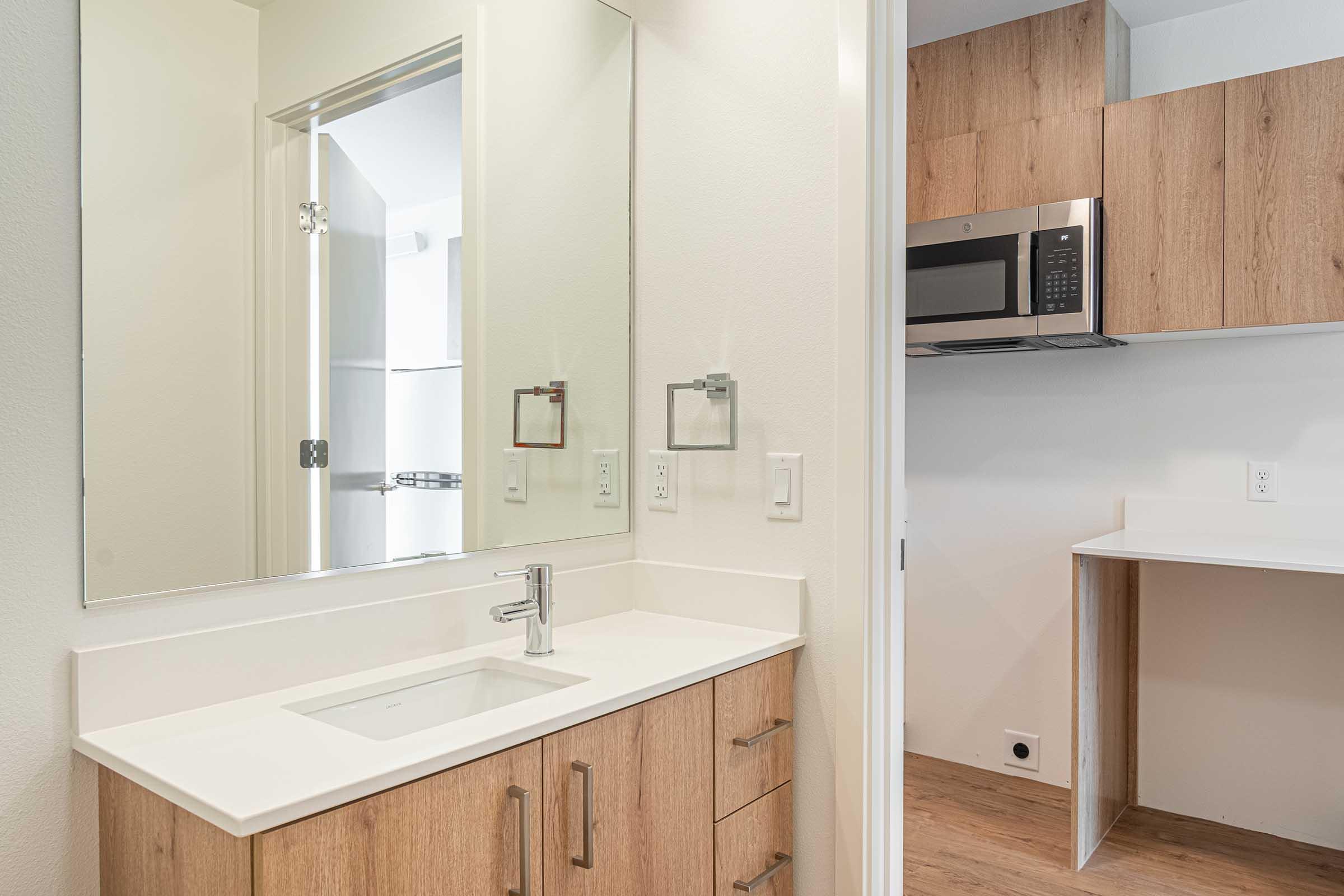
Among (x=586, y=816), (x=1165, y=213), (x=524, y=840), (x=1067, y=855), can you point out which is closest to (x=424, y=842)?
(x=524, y=840)

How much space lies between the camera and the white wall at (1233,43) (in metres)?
2.48

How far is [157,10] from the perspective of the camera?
3.82ft

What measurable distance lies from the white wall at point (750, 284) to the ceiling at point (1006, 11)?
4.08ft

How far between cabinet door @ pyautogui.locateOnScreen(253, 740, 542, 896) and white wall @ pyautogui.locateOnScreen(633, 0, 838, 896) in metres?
0.70

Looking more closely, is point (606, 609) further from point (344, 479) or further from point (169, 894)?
point (169, 894)

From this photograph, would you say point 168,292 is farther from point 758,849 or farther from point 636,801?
point 758,849

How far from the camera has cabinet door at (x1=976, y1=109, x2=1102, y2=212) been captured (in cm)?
251

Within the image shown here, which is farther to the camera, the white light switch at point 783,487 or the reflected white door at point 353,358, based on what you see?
the white light switch at point 783,487

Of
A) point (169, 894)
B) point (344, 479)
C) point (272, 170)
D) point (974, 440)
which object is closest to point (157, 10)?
point (272, 170)

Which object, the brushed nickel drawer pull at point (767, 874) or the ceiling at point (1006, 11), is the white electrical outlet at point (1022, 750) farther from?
the ceiling at point (1006, 11)

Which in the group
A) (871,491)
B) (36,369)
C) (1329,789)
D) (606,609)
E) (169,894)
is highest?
(36,369)

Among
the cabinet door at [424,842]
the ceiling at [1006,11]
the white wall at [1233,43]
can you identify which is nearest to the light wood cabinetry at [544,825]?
the cabinet door at [424,842]

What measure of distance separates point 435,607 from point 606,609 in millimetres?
421

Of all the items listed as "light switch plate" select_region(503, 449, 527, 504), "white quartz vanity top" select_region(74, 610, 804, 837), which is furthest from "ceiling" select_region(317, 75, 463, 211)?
"white quartz vanity top" select_region(74, 610, 804, 837)
